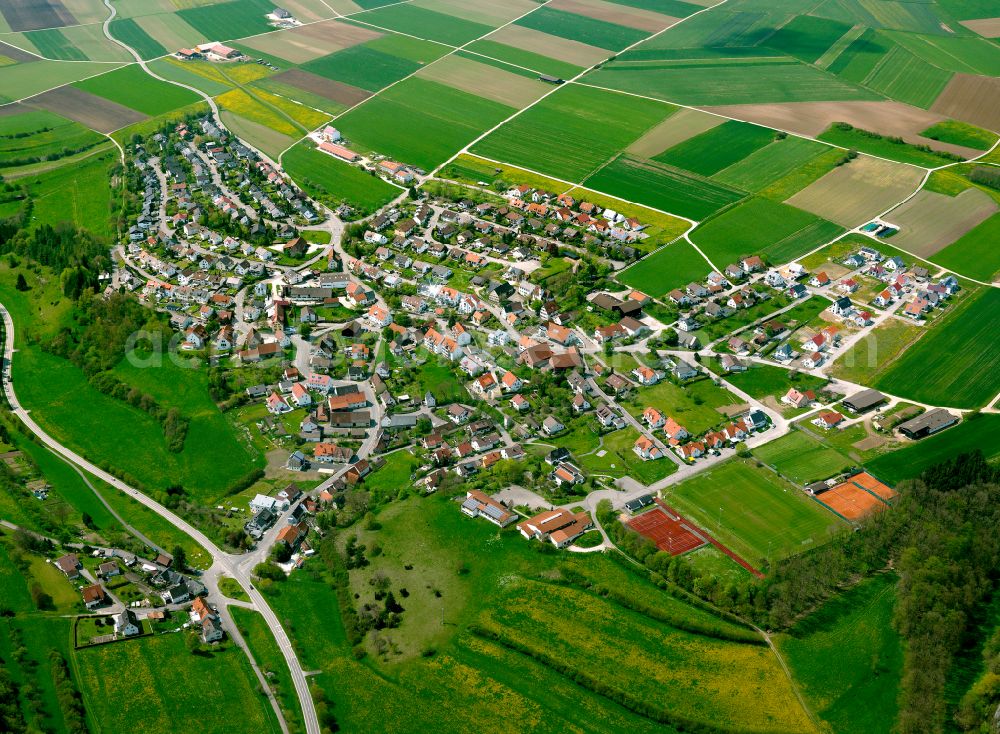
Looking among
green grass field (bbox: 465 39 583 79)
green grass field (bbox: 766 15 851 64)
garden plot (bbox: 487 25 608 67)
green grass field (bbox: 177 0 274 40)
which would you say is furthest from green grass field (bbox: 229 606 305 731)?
green grass field (bbox: 177 0 274 40)

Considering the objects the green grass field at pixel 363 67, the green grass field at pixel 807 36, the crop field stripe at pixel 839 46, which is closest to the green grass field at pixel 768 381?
the crop field stripe at pixel 839 46

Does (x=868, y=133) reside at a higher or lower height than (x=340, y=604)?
higher

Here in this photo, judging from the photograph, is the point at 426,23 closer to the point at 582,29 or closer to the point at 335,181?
the point at 582,29

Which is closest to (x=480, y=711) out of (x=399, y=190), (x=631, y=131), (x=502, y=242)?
(x=502, y=242)

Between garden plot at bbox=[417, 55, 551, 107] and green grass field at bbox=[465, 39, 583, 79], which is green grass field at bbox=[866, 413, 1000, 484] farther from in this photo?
green grass field at bbox=[465, 39, 583, 79]

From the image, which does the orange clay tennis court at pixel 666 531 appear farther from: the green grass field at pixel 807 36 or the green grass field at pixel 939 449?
the green grass field at pixel 807 36

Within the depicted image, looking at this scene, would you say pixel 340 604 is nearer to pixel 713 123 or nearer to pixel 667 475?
pixel 667 475

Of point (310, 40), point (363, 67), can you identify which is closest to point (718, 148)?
point (363, 67)
